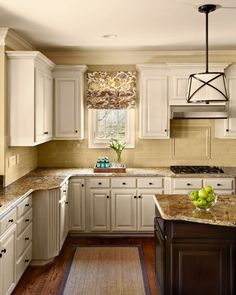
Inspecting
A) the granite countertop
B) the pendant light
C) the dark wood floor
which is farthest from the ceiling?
the dark wood floor

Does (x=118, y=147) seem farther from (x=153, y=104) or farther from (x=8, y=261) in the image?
(x=8, y=261)

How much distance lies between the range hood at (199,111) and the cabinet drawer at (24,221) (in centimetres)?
248

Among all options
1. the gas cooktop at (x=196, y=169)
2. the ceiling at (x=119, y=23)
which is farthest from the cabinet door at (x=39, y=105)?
the gas cooktop at (x=196, y=169)

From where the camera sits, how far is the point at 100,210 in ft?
17.7

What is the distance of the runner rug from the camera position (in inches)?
148

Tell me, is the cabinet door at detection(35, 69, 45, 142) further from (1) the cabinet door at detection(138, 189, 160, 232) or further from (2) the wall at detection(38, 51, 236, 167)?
(1) the cabinet door at detection(138, 189, 160, 232)

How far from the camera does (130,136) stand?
236 inches

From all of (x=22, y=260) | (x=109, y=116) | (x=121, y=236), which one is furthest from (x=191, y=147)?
(x=22, y=260)

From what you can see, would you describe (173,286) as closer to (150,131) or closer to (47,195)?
(47,195)

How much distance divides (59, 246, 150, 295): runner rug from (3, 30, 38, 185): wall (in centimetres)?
122

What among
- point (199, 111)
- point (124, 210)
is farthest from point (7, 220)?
point (199, 111)

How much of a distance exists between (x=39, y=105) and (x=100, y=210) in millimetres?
1675

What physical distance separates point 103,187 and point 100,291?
6.04 feet

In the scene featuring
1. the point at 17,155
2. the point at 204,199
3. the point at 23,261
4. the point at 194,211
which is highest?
the point at 17,155
